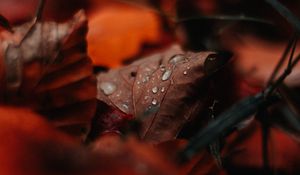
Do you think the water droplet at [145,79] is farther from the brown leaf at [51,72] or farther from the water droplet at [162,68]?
the brown leaf at [51,72]

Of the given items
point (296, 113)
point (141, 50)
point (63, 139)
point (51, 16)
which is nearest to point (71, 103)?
point (63, 139)

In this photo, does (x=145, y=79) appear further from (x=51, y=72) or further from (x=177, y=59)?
(x=51, y=72)

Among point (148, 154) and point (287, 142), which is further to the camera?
point (287, 142)

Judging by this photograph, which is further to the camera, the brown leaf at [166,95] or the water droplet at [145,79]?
the water droplet at [145,79]

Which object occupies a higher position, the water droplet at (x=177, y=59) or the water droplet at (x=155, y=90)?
the water droplet at (x=177, y=59)

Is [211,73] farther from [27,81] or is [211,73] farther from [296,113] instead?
[27,81]

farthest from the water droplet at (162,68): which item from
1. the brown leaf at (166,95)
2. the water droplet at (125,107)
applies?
the water droplet at (125,107)

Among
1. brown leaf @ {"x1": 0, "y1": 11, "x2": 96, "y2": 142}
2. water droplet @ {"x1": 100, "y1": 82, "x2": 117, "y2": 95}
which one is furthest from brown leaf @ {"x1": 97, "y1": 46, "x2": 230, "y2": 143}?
brown leaf @ {"x1": 0, "y1": 11, "x2": 96, "y2": 142}

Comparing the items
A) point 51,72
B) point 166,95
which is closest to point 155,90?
point 166,95
